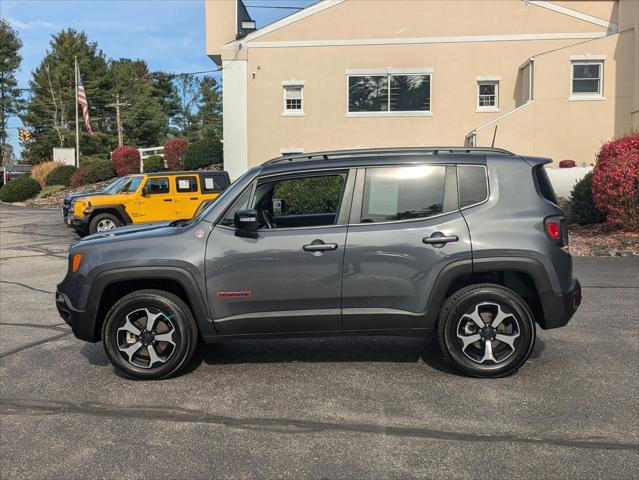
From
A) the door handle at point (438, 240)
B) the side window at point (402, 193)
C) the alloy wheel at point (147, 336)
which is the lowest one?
the alloy wheel at point (147, 336)

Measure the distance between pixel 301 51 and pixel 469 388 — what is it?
21369mm

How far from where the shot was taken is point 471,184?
4.80 m

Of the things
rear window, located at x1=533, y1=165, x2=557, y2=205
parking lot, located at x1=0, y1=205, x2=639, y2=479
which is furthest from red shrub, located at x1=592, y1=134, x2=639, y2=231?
rear window, located at x1=533, y1=165, x2=557, y2=205

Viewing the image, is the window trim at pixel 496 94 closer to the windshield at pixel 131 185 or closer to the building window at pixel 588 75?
the building window at pixel 588 75

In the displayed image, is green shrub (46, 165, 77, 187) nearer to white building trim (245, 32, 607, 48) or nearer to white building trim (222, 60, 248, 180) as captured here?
white building trim (222, 60, 248, 180)

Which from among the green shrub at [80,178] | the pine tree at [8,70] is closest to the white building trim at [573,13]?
the green shrub at [80,178]

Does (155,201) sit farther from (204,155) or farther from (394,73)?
(204,155)

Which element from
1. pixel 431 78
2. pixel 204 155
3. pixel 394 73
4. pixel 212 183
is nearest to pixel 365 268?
pixel 212 183

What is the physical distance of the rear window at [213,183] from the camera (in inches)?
627

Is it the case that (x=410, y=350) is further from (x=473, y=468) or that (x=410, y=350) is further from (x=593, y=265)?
(x=593, y=265)

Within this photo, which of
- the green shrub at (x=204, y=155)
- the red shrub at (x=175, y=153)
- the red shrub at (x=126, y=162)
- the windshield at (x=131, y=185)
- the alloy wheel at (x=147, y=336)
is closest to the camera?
the alloy wheel at (x=147, y=336)

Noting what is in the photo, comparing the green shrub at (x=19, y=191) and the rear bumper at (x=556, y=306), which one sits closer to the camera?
the rear bumper at (x=556, y=306)

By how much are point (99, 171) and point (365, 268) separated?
33437 millimetres

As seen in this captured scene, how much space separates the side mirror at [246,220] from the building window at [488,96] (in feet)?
67.6
